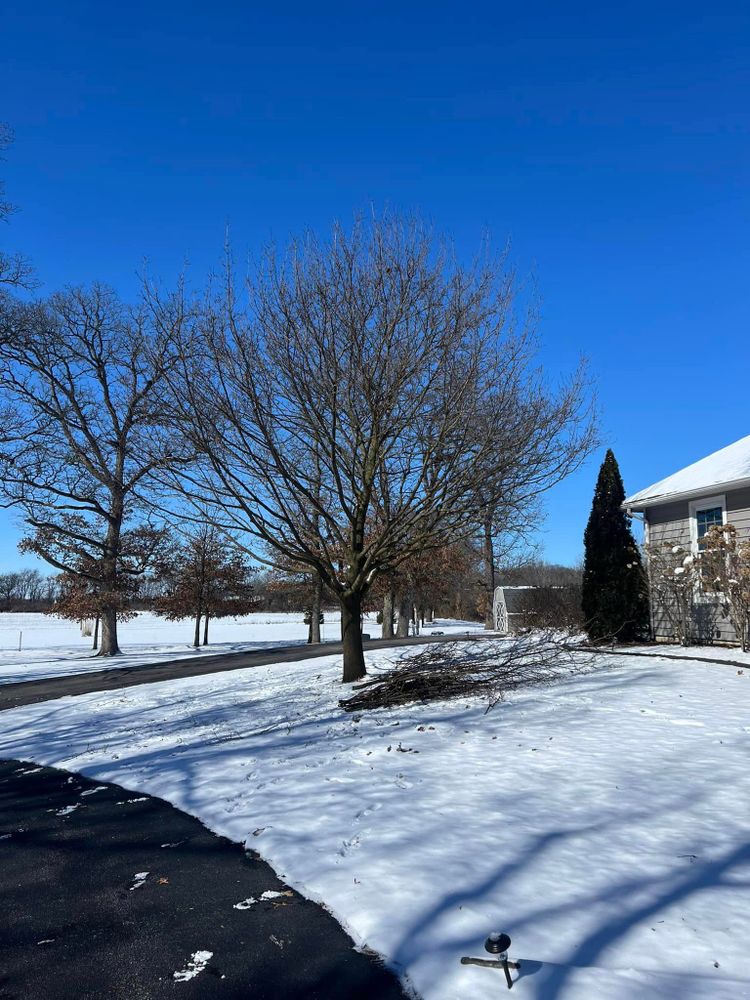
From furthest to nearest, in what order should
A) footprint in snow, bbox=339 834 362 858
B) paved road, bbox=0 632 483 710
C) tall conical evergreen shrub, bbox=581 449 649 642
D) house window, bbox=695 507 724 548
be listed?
1. tall conical evergreen shrub, bbox=581 449 649 642
2. paved road, bbox=0 632 483 710
3. house window, bbox=695 507 724 548
4. footprint in snow, bbox=339 834 362 858

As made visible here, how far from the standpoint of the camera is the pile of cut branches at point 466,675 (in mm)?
9633

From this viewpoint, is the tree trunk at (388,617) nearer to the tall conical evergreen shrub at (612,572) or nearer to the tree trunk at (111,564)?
the tree trunk at (111,564)

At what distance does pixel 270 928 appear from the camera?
146 inches

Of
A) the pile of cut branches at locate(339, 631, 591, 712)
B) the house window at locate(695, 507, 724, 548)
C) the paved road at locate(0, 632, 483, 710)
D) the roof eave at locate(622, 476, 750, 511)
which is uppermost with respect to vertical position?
the roof eave at locate(622, 476, 750, 511)

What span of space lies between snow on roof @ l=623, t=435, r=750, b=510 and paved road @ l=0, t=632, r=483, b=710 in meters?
5.34

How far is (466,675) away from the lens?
10.0m

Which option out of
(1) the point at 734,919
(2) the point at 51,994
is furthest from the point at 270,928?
(1) the point at 734,919

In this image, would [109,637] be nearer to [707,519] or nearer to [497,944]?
[707,519]

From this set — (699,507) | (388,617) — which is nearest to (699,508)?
(699,507)

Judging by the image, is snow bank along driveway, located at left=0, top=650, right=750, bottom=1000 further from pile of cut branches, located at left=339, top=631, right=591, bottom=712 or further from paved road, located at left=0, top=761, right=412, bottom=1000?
pile of cut branches, located at left=339, top=631, right=591, bottom=712

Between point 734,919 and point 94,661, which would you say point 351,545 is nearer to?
point 734,919

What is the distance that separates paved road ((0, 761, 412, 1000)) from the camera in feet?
10.4

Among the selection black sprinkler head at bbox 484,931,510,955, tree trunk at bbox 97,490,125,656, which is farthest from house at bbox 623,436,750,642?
tree trunk at bbox 97,490,125,656

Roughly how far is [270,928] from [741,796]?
354cm
